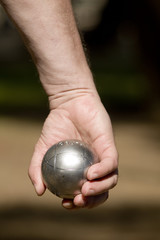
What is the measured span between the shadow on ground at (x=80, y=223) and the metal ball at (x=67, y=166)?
3621 millimetres

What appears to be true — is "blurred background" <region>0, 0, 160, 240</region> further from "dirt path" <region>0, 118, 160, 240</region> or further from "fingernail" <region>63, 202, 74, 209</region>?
"fingernail" <region>63, 202, 74, 209</region>

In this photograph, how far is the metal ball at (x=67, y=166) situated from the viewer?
164 inches

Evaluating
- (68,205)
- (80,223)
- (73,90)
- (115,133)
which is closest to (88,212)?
(80,223)

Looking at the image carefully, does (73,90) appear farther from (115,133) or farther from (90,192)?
(115,133)

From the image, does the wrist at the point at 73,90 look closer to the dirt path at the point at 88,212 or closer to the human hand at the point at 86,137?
the human hand at the point at 86,137

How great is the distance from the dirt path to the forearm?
3.66 metres

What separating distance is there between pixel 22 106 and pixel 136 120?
3.63 m

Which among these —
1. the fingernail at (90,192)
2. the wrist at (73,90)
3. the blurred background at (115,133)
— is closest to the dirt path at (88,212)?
the blurred background at (115,133)

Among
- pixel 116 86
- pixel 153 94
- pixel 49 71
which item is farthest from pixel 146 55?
pixel 49 71

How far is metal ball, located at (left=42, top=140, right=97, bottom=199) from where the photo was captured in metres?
4.17

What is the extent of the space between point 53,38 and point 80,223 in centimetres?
432

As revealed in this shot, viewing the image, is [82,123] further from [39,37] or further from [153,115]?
[153,115]

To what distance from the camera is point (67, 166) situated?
4.26 m

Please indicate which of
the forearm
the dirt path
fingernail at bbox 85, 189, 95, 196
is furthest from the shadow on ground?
fingernail at bbox 85, 189, 95, 196
